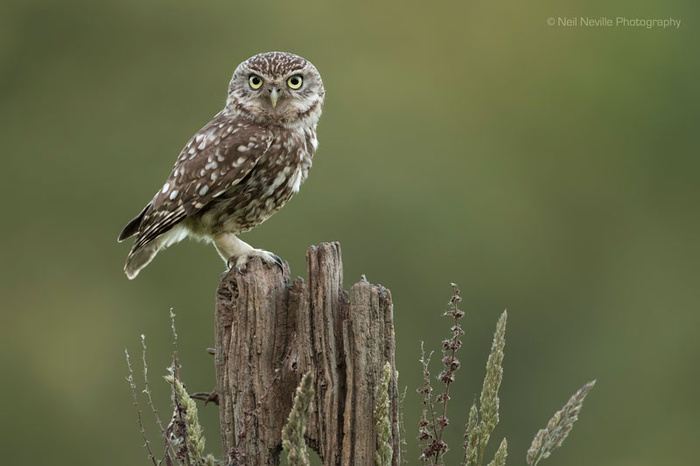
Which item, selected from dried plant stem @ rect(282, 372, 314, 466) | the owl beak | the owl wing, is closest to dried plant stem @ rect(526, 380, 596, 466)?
dried plant stem @ rect(282, 372, 314, 466)

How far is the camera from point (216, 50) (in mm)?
15383

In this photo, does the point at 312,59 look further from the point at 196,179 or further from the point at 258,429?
the point at 258,429

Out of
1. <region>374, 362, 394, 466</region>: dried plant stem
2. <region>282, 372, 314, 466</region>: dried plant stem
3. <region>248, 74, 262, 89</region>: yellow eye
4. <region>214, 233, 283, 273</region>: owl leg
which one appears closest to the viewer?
<region>282, 372, 314, 466</region>: dried plant stem

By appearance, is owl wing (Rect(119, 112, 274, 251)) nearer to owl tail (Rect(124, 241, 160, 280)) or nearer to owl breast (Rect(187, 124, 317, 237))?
owl breast (Rect(187, 124, 317, 237))

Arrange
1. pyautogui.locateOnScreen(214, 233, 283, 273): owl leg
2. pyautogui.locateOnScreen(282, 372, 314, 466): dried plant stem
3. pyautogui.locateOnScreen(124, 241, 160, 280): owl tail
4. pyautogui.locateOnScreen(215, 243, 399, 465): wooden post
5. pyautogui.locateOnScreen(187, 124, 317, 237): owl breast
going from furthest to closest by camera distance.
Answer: pyautogui.locateOnScreen(124, 241, 160, 280): owl tail
pyautogui.locateOnScreen(187, 124, 317, 237): owl breast
pyautogui.locateOnScreen(214, 233, 283, 273): owl leg
pyautogui.locateOnScreen(215, 243, 399, 465): wooden post
pyautogui.locateOnScreen(282, 372, 314, 466): dried plant stem

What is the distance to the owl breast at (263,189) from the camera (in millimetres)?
5027

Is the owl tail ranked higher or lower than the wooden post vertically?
higher

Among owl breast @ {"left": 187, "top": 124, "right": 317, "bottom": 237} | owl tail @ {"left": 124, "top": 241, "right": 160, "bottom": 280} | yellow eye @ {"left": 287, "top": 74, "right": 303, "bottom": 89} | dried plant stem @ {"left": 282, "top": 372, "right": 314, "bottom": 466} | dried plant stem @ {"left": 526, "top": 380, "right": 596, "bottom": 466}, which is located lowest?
dried plant stem @ {"left": 526, "top": 380, "right": 596, "bottom": 466}

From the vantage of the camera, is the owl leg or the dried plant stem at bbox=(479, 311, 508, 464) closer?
the dried plant stem at bbox=(479, 311, 508, 464)

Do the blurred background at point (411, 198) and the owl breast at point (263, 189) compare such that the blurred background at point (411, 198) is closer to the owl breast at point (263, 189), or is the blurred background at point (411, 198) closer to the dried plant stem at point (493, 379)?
the owl breast at point (263, 189)

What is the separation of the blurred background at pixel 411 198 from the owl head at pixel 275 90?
6030mm

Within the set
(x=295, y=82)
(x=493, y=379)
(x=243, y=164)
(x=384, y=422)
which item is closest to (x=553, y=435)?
(x=493, y=379)

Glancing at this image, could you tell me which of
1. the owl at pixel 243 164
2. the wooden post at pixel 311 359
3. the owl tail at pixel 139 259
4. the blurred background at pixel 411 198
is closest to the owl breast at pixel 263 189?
the owl at pixel 243 164

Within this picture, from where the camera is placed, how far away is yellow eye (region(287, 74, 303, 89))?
5.15m
